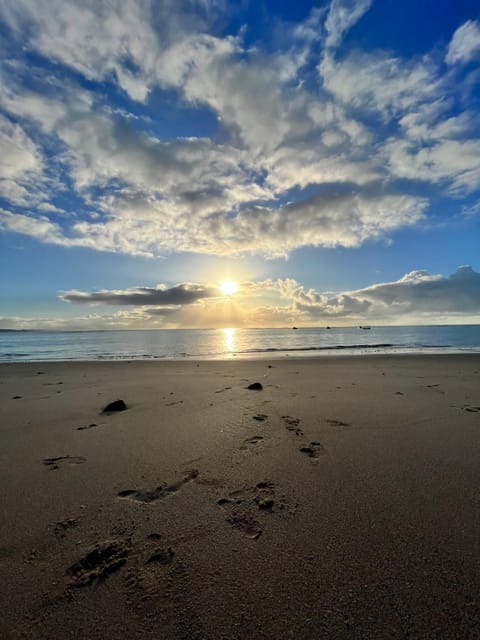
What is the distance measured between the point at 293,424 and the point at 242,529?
9.73 feet

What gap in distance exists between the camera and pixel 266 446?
Answer: 446cm

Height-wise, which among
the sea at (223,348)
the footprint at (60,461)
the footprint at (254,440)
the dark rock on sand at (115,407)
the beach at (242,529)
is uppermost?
the sea at (223,348)

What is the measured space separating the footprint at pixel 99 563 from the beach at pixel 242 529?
0.01m

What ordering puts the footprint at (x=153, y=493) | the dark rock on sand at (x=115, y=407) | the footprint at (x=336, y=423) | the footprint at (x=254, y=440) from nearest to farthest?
the footprint at (x=153, y=493) → the footprint at (x=254, y=440) → the footprint at (x=336, y=423) → the dark rock on sand at (x=115, y=407)

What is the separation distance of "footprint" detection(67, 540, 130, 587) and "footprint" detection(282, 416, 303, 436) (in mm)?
3126

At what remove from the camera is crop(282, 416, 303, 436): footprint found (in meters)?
5.04

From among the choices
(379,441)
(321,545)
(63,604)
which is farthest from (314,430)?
(63,604)

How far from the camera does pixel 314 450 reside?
4.30 meters

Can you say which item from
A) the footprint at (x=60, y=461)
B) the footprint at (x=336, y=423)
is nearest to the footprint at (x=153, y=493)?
the footprint at (x=60, y=461)

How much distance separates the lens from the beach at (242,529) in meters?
1.83

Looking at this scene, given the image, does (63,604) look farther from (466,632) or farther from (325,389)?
(325,389)

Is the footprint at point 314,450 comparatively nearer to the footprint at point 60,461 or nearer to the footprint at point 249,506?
the footprint at point 249,506

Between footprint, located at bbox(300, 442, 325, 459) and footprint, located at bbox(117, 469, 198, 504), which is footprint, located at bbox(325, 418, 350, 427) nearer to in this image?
footprint, located at bbox(300, 442, 325, 459)

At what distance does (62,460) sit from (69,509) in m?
1.36
